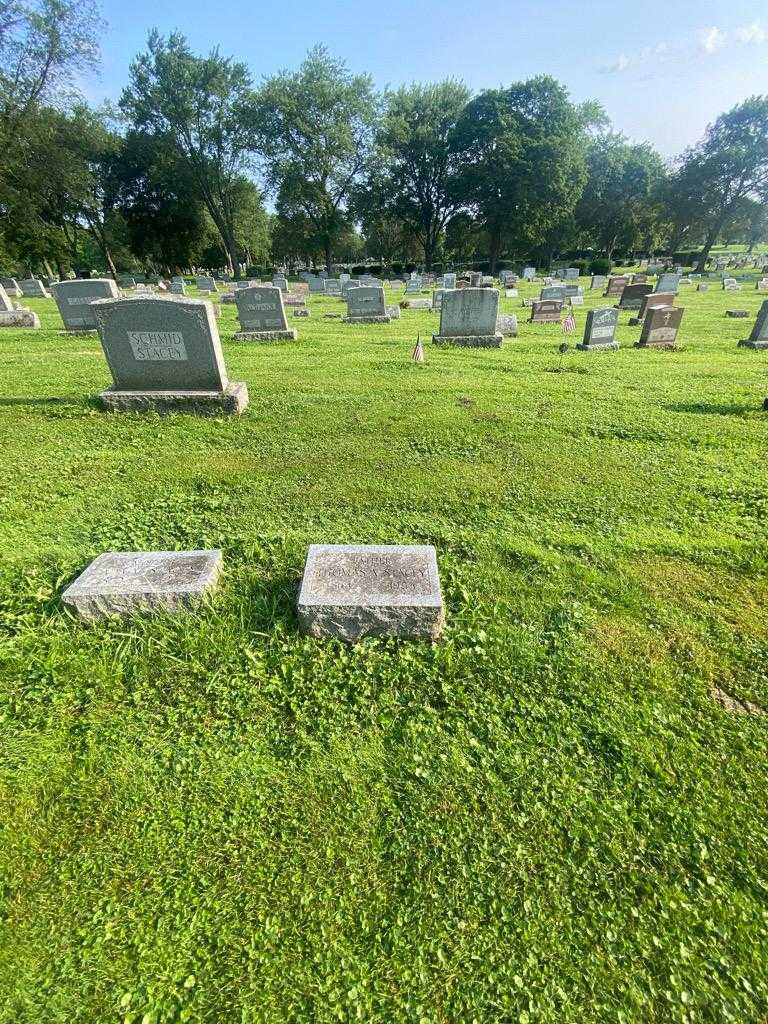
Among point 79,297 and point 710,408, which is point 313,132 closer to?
point 79,297

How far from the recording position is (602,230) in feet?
181

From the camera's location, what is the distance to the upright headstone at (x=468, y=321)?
1084cm

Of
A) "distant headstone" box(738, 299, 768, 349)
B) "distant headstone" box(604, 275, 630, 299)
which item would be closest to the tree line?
"distant headstone" box(604, 275, 630, 299)

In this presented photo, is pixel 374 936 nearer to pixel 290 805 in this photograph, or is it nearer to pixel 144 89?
pixel 290 805

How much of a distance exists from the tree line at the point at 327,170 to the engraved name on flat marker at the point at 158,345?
3461 cm

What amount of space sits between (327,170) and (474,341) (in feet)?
131

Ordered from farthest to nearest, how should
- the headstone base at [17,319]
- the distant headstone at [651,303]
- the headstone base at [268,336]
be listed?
the distant headstone at [651,303]
the headstone base at [17,319]
the headstone base at [268,336]

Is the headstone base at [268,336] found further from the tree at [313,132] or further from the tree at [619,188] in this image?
the tree at [619,188]

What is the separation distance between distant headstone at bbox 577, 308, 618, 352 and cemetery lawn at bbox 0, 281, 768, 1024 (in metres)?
7.78

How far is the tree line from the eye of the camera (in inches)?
1401

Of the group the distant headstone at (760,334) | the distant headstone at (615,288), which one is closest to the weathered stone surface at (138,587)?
the distant headstone at (760,334)

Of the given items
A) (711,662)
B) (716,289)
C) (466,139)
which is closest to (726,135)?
(466,139)

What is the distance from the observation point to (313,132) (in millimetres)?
38656

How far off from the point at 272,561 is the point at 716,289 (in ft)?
122
